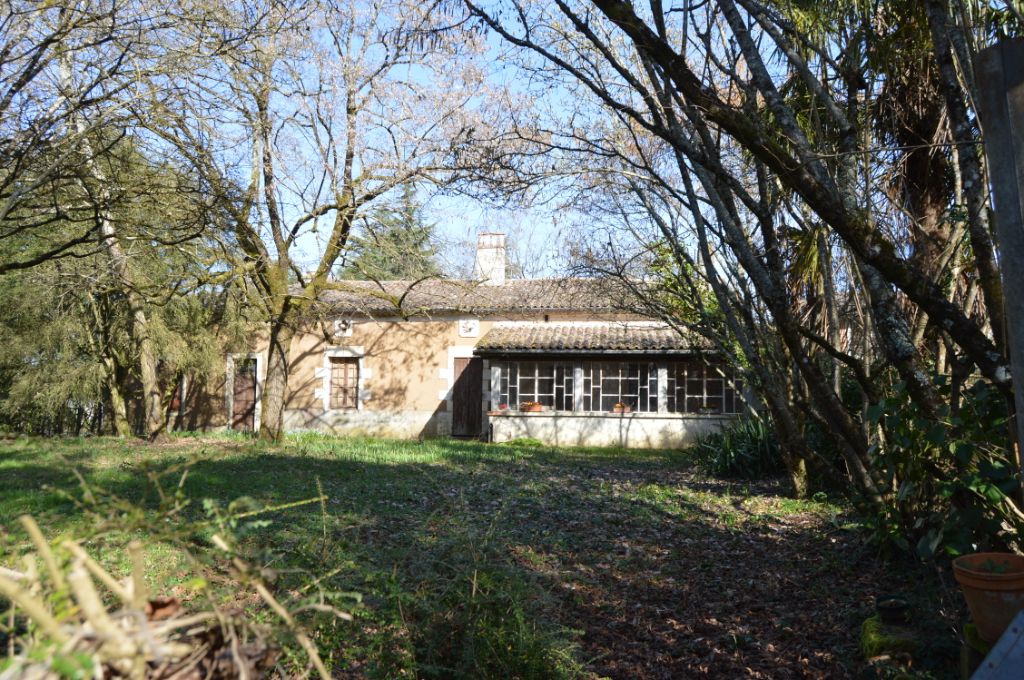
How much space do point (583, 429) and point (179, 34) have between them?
13496 millimetres

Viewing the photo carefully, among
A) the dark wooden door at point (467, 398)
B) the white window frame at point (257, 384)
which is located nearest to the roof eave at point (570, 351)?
the dark wooden door at point (467, 398)

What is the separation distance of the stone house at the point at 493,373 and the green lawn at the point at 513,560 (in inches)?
260

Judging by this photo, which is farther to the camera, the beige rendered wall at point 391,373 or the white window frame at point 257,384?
the white window frame at point 257,384

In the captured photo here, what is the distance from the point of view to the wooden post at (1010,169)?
8.59ft

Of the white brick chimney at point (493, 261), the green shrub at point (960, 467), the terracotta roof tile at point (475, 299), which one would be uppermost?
the white brick chimney at point (493, 261)

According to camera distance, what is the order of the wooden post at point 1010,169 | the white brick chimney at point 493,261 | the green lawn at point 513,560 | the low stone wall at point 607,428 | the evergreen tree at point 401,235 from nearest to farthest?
the wooden post at point 1010,169
the green lawn at point 513,560
the evergreen tree at point 401,235
the low stone wall at point 607,428
the white brick chimney at point 493,261

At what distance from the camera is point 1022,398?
2619mm

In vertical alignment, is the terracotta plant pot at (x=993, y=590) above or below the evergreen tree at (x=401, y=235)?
below

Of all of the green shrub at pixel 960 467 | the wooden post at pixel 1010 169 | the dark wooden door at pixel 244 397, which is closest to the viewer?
the wooden post at pixel 1010 169


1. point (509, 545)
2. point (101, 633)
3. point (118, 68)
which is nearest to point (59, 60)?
point (118, 68)

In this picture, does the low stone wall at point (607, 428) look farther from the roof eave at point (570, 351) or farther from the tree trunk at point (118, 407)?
the tree trunk at point (118, 407)

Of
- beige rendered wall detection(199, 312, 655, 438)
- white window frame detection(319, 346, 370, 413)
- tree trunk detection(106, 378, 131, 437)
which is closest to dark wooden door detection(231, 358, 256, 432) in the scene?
beige rendered wall detection(199, 312, 655, 438)

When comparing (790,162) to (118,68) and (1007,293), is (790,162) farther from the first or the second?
(118,68)

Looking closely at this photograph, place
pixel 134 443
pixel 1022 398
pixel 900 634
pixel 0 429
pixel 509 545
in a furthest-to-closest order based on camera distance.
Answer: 1. pixel 0 429
2. pixel 134 443
3. pixel 509 545
4. pixel 900 634
5. pixel 1022 398
